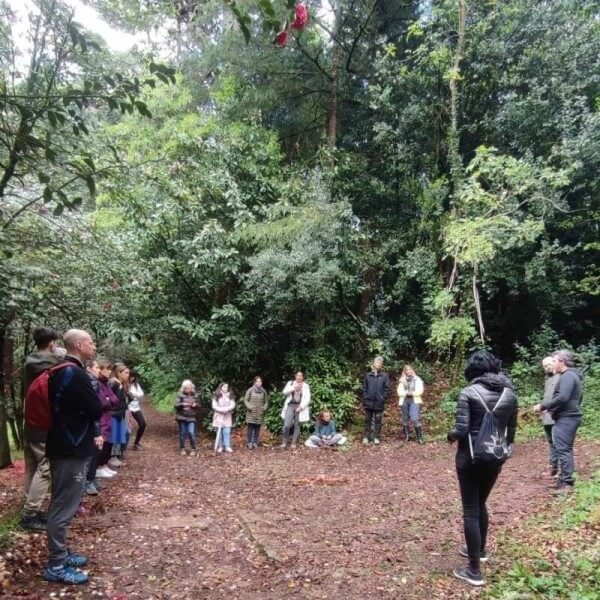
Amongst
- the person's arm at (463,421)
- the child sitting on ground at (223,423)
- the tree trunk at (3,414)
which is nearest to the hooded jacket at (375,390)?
the child sitting on ground at (223,423)

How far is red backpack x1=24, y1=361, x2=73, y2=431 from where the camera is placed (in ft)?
11.9

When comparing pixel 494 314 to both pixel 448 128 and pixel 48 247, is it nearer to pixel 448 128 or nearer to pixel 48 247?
pixel 448 128

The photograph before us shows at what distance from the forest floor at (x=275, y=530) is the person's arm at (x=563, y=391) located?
1157mm

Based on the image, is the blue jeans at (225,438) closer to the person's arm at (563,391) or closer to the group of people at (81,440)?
the group of people at (81,440)

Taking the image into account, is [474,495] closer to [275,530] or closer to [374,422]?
[275,530]

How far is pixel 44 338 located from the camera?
467 cm

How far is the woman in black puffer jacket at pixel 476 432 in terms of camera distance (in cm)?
374

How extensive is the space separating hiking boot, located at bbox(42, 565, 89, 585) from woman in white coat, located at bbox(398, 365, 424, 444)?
7.86 metres

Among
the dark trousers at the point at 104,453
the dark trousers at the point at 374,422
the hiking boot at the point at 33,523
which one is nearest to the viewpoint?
the hiking boot at the point at 33,523

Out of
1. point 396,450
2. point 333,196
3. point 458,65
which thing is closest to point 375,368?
point 396,450

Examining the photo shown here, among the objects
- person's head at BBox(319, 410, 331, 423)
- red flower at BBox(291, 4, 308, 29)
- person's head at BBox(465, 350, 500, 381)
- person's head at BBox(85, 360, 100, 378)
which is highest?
red flower at BBox(291, 4, 308, 29)

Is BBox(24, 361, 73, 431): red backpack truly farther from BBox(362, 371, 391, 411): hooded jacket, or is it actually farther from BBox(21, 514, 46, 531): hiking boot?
BBox(362, 371, 391, 411): hooded jacket

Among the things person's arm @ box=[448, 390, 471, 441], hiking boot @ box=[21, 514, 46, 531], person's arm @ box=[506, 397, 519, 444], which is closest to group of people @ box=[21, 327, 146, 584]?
hiking boot @ box=[21, 514, 46, 531]

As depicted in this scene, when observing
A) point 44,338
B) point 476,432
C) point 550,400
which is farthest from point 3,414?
point 550,400
